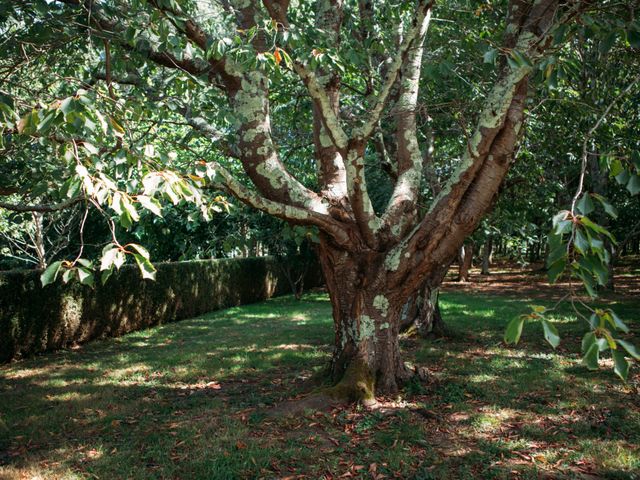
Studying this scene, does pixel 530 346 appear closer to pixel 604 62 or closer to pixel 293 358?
pixel 293 358

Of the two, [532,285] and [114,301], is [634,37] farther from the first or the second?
[532,285]

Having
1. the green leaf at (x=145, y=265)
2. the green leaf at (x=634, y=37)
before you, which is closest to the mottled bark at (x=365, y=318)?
the green leaf at (x=634, y=37)

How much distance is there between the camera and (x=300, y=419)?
5238 millimetres

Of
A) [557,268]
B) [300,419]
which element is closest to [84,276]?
[557,268]

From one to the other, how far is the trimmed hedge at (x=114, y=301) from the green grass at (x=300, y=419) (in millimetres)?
699

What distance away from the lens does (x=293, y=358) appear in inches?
336

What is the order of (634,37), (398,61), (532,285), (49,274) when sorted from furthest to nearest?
(532,285)
(398,61)
(634,37)
(49,274)

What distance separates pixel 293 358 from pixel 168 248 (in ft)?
37.8

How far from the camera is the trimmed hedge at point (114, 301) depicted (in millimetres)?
9109

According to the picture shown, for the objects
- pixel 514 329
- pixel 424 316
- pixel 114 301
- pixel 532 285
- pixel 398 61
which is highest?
pixel 398 61

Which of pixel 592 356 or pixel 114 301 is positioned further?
pixel 114 301

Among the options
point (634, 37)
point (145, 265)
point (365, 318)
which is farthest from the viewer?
point (365, 318)

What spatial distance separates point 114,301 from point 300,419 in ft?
25.8

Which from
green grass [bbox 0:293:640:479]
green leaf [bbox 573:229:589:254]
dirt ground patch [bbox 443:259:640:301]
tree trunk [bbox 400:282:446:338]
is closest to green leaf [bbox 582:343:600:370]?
green leaf [bbox 573:229:589:254]
